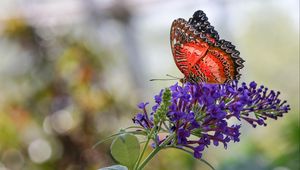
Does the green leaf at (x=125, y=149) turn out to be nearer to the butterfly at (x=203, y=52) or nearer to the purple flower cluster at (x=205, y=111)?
the purple flower cluster at (x=205, y=111)

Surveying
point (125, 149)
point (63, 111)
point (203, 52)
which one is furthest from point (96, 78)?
point (125, 149)

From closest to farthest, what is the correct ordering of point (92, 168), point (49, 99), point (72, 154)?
point (92, 168), point (72, 154), point (49, 99)

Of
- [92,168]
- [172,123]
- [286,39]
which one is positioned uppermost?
[286,39]

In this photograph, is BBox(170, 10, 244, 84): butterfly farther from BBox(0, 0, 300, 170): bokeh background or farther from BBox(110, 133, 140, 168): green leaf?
BBox(0, 0, 300, 170): bokeh background

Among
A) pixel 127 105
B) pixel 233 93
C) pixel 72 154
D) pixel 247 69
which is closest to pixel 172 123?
pixel 233 93

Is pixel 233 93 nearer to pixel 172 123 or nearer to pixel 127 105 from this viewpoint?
pixel 172 123

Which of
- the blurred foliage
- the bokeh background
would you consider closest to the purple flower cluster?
the bokeh background

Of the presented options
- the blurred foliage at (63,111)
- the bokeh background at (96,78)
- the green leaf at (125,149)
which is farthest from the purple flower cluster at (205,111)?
the blurred foliage at (63,111)
